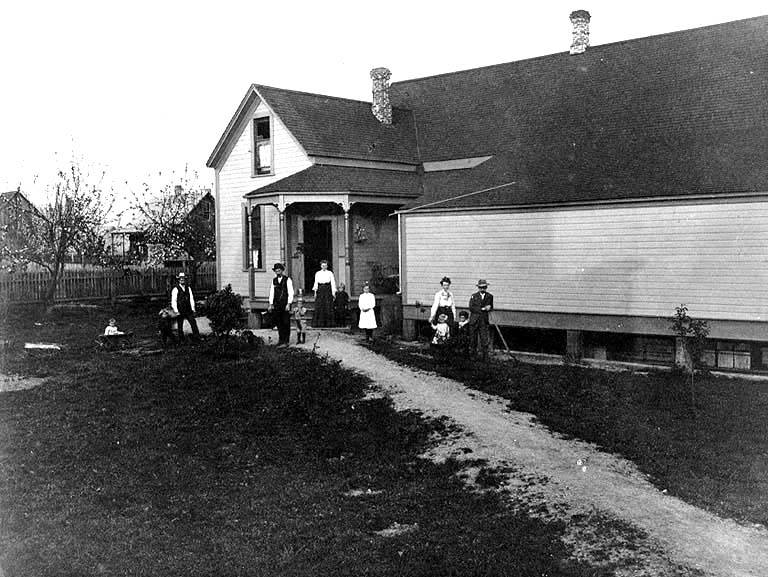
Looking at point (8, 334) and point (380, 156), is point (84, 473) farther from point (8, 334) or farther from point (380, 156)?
point (380, 156)

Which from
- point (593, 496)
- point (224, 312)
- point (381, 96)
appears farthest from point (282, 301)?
point (381, 96)

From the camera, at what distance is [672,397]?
Result: 14.0 metres

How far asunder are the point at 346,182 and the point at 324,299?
12.2 ft

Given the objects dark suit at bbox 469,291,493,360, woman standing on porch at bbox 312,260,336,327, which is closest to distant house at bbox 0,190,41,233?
woman standing on porch at bbox 312,260,336,327

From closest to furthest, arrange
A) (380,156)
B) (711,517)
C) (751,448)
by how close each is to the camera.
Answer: (711,517) → (751,448) → (380,156)

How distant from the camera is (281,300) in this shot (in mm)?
18453

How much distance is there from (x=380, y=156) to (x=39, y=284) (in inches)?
589

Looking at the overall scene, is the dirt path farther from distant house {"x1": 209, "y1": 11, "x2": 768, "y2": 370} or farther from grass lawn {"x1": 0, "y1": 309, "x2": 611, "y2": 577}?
distant house {"x1": 209, "y1": 11, "x2": 768, "y2": 370}

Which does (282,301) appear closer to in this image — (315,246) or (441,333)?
(441,333)

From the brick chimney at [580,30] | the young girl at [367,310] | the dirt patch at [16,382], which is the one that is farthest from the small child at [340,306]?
the brick chimney at [580,30]

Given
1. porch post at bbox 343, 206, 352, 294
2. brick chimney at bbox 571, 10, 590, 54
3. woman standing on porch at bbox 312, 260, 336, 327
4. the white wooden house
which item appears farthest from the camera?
brick chimney at bbox 571, 10, 590, 54

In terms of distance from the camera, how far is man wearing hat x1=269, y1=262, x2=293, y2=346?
1834 centimetres

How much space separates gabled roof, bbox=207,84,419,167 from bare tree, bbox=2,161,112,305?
664cm

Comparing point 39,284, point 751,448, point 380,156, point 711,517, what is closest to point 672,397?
point 751,448
